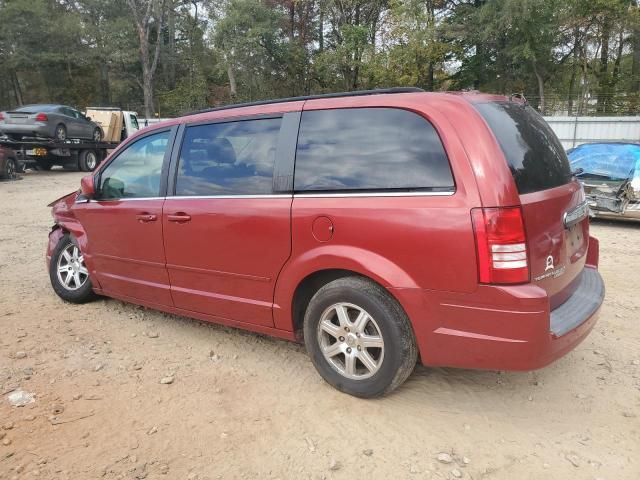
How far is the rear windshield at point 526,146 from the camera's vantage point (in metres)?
2.73

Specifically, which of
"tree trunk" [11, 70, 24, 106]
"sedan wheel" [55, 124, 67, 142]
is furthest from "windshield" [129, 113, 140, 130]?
"tree trunk" [11, 70, 24, 106]

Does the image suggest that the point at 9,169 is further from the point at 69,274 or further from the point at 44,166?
the point at 69,274

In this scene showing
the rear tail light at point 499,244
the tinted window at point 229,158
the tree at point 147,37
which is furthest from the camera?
the tree at point 147,37

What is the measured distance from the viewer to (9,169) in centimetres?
1520

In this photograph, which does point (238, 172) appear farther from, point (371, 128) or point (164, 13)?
point (164, 13)

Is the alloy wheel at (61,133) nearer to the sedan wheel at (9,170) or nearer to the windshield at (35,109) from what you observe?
the windshield at (35,109)

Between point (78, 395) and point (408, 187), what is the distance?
2.38 meters

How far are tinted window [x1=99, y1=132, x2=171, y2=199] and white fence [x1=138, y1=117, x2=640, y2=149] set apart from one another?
61.3 ft

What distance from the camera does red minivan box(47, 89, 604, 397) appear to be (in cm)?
259

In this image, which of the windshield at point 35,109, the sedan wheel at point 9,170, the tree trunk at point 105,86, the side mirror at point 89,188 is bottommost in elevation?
the sedan wheel at point 9,170

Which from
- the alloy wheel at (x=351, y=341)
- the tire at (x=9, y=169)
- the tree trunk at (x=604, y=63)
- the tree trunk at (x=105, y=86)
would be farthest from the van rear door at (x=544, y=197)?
the tree trunk at (x=105, y=86)

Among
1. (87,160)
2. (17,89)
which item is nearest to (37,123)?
(87,160)

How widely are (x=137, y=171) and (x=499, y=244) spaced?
2.94m

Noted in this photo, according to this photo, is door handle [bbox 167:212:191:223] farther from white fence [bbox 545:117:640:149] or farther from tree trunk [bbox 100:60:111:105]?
tree trunk [bbox 100:60:111:105]
